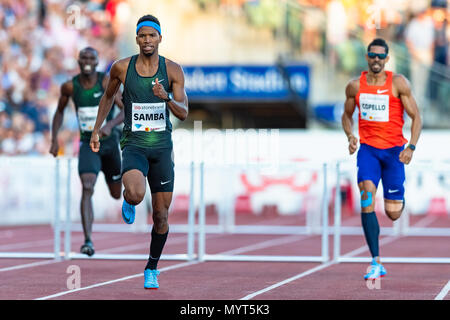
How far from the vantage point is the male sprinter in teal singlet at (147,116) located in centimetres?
813

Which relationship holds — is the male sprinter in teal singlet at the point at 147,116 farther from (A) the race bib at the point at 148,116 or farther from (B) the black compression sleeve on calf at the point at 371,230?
(B) the black compression sleeve on calf at the point at 371,230

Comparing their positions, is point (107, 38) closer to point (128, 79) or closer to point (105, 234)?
point (105, 234)

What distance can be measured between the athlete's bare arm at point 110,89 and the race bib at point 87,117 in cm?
252

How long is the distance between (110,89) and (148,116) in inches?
18.3

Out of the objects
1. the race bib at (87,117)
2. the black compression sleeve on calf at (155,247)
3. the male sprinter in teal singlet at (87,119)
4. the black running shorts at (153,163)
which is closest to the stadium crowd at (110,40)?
the male sprinter in teal singlet at (87,119)

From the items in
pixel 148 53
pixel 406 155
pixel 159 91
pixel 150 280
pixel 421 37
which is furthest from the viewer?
pixel 421 37

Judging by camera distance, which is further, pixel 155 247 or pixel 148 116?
pixel 155 247

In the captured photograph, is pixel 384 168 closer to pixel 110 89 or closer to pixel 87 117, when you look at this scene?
pixel 110 89

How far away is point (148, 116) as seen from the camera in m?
8.26

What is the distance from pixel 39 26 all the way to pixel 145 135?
14830mm

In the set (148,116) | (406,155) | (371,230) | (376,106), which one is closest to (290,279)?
(371,230)

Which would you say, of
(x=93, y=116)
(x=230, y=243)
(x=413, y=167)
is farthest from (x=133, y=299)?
(x=230, y=243)

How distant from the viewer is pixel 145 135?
832cm
